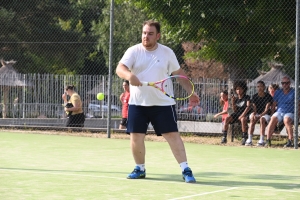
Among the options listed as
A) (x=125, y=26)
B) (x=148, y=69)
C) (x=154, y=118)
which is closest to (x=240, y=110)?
(x=154, y=118)

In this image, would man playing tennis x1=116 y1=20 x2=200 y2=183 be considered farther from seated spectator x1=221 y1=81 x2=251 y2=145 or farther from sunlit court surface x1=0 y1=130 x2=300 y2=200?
seated spectator x1=221 y1=81 x2=251 y2=145

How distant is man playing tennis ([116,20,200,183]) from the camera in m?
7.97

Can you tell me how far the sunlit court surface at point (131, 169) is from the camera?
6.94m

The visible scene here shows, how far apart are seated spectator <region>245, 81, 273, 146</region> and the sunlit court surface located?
54cm

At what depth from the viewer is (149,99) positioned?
8008mm

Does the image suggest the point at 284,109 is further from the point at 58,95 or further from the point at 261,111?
the point at 58,95

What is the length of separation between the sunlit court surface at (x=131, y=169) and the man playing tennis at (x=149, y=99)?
0.36m

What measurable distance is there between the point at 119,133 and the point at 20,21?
591 inches

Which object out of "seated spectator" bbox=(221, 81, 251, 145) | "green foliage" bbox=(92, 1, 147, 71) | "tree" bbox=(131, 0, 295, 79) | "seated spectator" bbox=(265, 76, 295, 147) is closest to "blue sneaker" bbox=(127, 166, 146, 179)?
"seated spectator" bbox=(265, 76, 295, 147)

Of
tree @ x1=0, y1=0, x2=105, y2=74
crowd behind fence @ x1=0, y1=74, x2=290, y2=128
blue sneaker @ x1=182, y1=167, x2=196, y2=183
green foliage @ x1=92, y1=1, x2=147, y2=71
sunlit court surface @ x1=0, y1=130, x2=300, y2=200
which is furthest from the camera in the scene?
green foliage @ x1=92, y1=1, x2=147, y2=71

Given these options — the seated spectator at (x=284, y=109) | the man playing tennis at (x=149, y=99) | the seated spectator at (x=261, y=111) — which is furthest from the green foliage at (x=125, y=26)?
the man playing tennis at (x=149, y=99)

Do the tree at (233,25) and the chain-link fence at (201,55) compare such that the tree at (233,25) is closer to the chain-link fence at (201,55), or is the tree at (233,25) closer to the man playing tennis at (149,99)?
the chain-link fence at (201,55)

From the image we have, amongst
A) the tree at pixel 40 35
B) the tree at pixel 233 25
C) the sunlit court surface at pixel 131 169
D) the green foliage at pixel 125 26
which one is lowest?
the sunlit court surface at pixel 131 169

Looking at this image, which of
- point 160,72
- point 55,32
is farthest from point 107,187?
point 55,32
